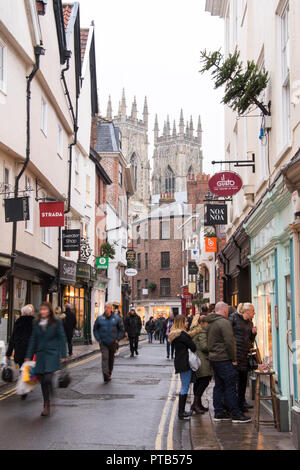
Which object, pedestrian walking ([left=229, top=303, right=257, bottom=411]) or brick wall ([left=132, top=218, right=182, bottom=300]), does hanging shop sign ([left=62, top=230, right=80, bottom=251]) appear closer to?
pedestrian walking ([left=229, top=303, right=257, bottom=411])

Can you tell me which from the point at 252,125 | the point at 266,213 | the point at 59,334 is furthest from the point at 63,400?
the point at 252,125

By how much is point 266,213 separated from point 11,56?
9643mm

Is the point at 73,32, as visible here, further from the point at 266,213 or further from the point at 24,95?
the point at 266,213

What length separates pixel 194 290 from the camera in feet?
174

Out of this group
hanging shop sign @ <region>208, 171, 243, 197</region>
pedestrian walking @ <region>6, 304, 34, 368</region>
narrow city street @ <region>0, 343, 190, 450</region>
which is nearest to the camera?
narrow city street @ <region>0, 343, 190, 450</region>

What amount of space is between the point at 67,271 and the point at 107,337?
37.0ft

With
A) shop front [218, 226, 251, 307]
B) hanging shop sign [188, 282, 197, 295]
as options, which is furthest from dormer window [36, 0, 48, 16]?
hanging shop sign [188, 282, 197, 295]

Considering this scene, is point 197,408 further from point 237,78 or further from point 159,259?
point 159,259

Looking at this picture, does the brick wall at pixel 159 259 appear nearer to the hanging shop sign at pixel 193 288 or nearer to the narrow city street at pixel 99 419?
the hanging shop sign at pixel 193 288

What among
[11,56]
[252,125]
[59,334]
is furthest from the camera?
[11,56]

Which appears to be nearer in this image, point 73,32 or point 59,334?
point 59,334

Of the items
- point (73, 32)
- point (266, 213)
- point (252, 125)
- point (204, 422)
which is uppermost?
point (73, 32)

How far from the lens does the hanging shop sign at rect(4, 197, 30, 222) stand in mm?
15289

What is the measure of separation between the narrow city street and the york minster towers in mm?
134131
